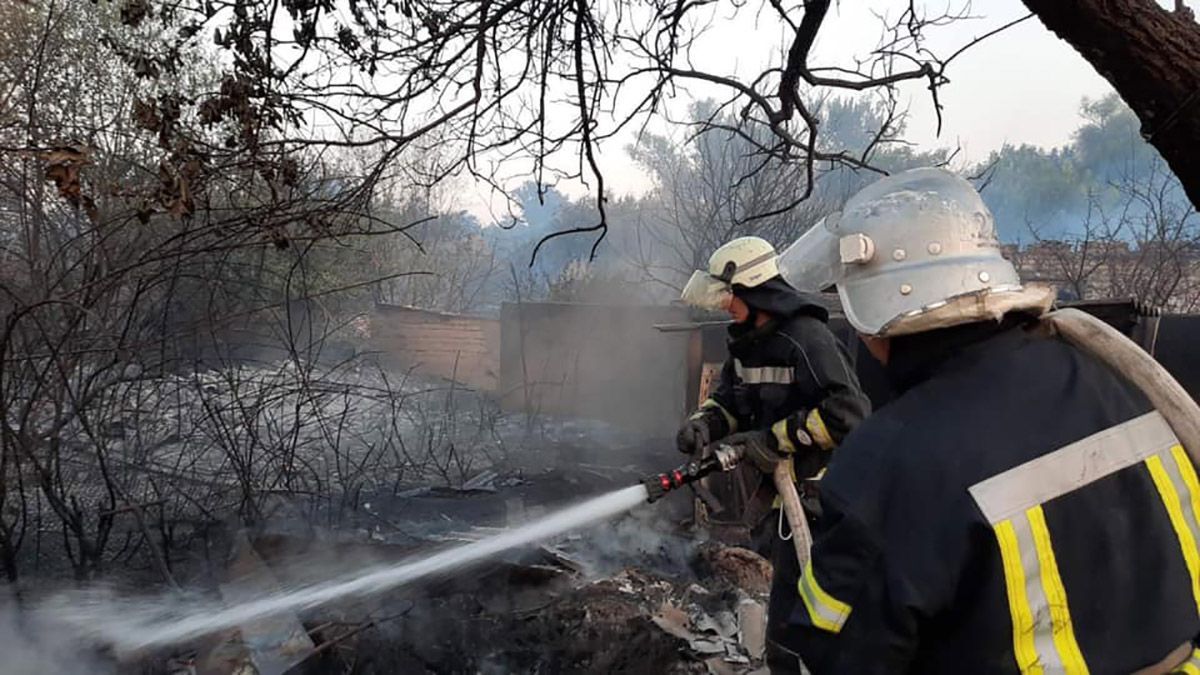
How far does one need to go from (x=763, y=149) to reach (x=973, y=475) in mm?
3736

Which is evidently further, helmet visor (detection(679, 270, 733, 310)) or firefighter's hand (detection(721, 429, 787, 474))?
helmet visor (detection(679, 270, 733, 310))

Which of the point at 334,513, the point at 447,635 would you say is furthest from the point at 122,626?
the point at 334,513

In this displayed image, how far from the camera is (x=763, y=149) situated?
4.70 metres

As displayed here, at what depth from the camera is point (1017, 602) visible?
4.08 feet

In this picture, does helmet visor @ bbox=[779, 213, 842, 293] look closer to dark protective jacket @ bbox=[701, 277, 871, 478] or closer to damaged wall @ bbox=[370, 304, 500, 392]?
dark protective jacket @ bbox=[701, 277, 871, 478]

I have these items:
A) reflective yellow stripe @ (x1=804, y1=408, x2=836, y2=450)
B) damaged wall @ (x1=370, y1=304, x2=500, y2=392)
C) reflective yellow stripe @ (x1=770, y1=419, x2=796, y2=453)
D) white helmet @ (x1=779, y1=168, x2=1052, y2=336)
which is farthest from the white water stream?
damaged wall @ (x1=370, y1=304, x2=500, y2=392)

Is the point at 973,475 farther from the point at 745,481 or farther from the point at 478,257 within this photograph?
the point at 478,257

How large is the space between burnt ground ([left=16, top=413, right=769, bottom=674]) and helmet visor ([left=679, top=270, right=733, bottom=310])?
6.37ft

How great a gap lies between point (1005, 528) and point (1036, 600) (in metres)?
0.14

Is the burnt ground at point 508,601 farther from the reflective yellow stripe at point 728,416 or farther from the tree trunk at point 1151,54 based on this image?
the tree trunk at point 1151,54

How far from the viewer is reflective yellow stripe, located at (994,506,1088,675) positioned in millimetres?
1234

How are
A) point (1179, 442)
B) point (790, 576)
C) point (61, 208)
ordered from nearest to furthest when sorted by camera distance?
point (1179, 442), point (790, 576), point (61, 208)

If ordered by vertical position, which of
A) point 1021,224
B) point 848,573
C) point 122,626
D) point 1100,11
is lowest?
point 122,626

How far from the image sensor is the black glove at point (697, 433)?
13.5 ft
